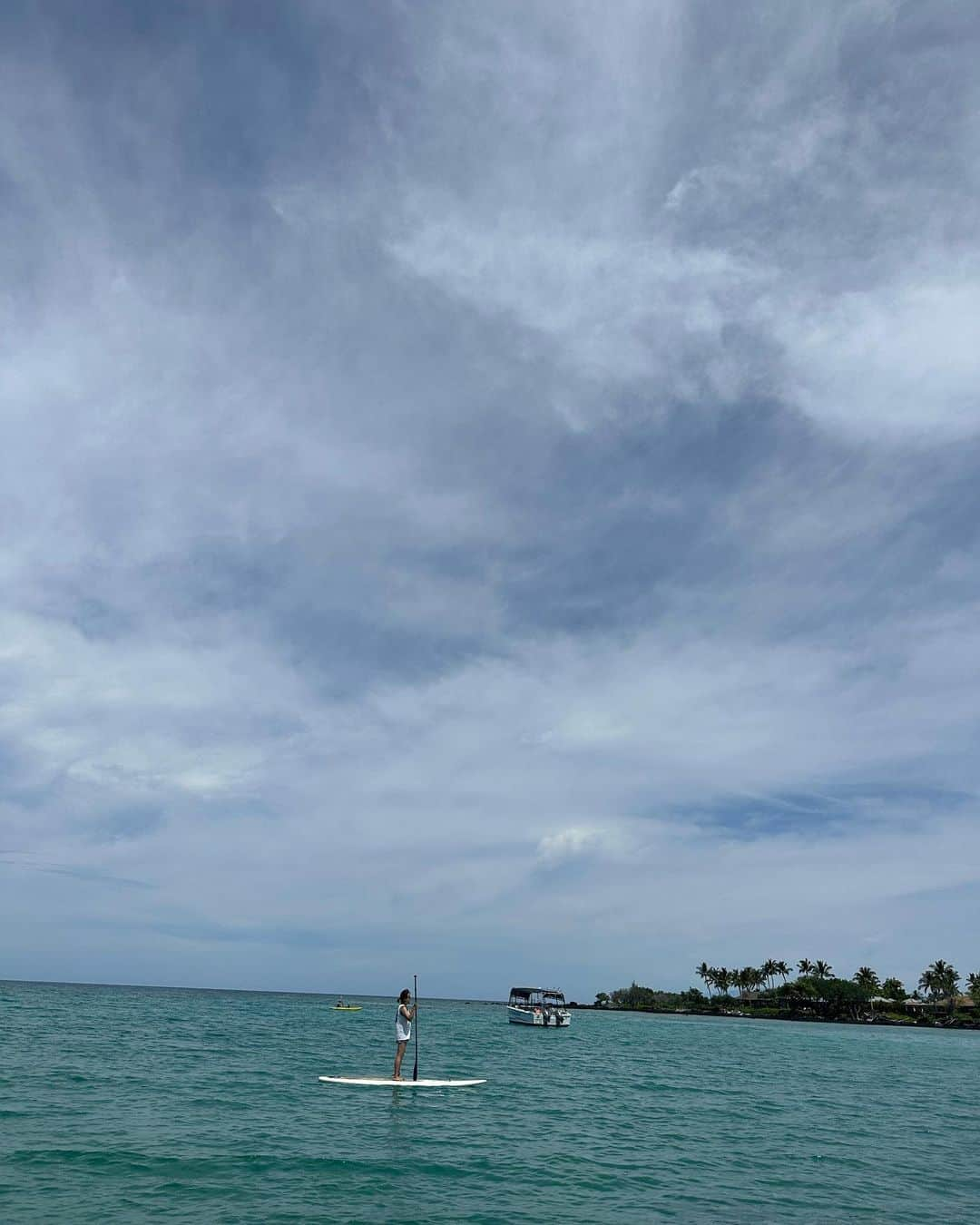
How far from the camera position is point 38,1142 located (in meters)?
18.9

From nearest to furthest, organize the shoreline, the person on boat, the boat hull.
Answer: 1. the person on boat
2. the boat hull
3. the shoreline

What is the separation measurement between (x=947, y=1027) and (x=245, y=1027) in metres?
142

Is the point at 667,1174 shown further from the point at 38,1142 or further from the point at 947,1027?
the point at 947,1027

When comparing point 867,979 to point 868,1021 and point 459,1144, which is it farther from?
point 459,1144

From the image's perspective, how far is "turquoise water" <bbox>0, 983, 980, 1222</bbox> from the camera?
15547mm

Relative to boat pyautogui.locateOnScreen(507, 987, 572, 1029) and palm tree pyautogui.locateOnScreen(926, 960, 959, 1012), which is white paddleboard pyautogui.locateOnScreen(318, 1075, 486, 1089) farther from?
palm tree pyautogui.locateOnScreen(926, 960, 959, 1012)

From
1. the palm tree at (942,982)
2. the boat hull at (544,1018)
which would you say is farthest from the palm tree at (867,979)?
the boat hull at (544,1018)

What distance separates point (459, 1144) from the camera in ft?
68.9

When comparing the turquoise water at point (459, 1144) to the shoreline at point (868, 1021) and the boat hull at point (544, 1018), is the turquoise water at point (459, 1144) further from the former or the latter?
the shoreline at point (868, 1021)

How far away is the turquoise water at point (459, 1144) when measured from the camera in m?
15.5

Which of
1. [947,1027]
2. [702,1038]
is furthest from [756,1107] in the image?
[947,1027]

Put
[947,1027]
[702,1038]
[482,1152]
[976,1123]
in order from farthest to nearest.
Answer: [947,1027] < [702,1038] < [976,1123] < [482,1152]

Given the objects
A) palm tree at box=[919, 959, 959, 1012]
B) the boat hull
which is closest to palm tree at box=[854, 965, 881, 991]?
palm tree at box=[919, 959, 959, 1012]

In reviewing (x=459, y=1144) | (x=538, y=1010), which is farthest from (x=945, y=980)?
(x=459, y=1144)
